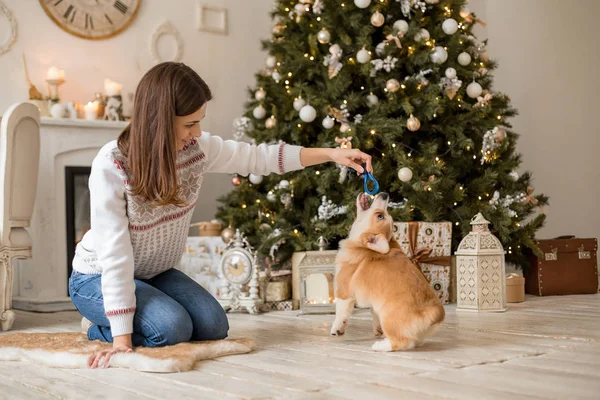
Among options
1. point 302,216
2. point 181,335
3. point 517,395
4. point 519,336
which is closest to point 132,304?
point 181,335

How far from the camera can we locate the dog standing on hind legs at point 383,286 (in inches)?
79.7

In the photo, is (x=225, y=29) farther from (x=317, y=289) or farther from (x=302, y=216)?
(x=317, y=289)

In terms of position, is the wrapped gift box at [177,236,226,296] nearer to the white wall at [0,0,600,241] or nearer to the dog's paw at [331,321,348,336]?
the white wall at [0,0,600,241]

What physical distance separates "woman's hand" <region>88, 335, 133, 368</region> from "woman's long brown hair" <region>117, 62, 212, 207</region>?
1.32ft

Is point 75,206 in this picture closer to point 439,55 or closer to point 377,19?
point 377,19

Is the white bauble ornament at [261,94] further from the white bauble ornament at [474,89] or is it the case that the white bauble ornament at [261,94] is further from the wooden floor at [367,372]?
the wooden floor at [367,372]

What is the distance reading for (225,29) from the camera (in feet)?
15.4

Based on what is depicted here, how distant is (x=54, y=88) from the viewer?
3.93 meters

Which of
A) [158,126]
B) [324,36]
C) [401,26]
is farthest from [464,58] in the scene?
[158,126]

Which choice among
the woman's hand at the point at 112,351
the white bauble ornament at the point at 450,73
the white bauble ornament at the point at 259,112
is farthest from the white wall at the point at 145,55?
the woman's hand at the point at 112,351

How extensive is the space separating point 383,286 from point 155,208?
27.5 inches

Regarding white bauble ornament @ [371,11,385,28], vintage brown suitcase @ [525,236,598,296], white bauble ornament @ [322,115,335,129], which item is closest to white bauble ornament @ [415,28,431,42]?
white bauble ornament @ [371,11,385,28]

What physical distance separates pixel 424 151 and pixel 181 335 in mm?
1771

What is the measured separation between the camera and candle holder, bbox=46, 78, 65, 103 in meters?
3.90
